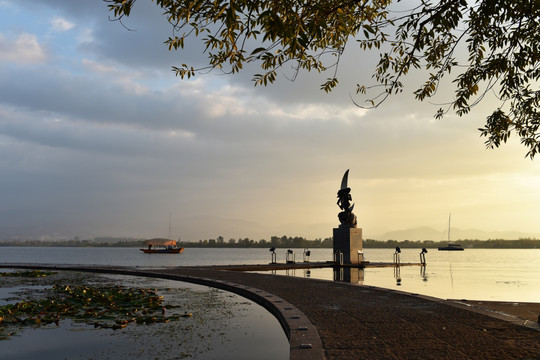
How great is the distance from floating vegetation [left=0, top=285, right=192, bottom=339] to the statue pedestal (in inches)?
953

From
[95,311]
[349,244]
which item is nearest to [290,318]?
[95,311]

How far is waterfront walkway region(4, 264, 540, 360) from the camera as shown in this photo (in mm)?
6488

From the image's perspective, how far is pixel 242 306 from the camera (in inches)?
484

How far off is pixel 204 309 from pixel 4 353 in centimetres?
514

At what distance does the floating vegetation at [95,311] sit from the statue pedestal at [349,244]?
24198 millimetres

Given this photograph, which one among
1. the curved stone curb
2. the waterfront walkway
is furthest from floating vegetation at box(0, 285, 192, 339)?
the waterfront walkway

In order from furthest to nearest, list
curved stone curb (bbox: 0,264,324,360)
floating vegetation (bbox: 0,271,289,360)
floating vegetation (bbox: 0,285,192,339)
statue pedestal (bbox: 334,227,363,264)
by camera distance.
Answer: statue pedestal (bbox: 334,227,363,264) < floating vegetation (bbox: 0,285,192,339) < floating vegetation (bbox: 0,271,289,360) < curved stone curb (bbox: 0,264,324,360)

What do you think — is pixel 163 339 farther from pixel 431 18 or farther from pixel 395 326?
pixel 431 18

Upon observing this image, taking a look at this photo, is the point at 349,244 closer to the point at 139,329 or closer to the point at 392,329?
the point at 392,329

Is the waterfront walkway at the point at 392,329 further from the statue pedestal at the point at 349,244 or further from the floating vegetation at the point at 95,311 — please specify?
the statue pedestal at the point at 349,244

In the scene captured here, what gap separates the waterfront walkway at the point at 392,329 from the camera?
6.49 meters

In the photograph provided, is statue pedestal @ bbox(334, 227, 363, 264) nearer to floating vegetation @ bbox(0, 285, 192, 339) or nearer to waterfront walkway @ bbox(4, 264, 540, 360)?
waterfront walkway @ bbox(4, 264, 540, 360)

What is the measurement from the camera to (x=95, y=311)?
10750 mm

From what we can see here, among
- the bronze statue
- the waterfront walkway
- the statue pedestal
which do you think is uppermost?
the bronze statue
